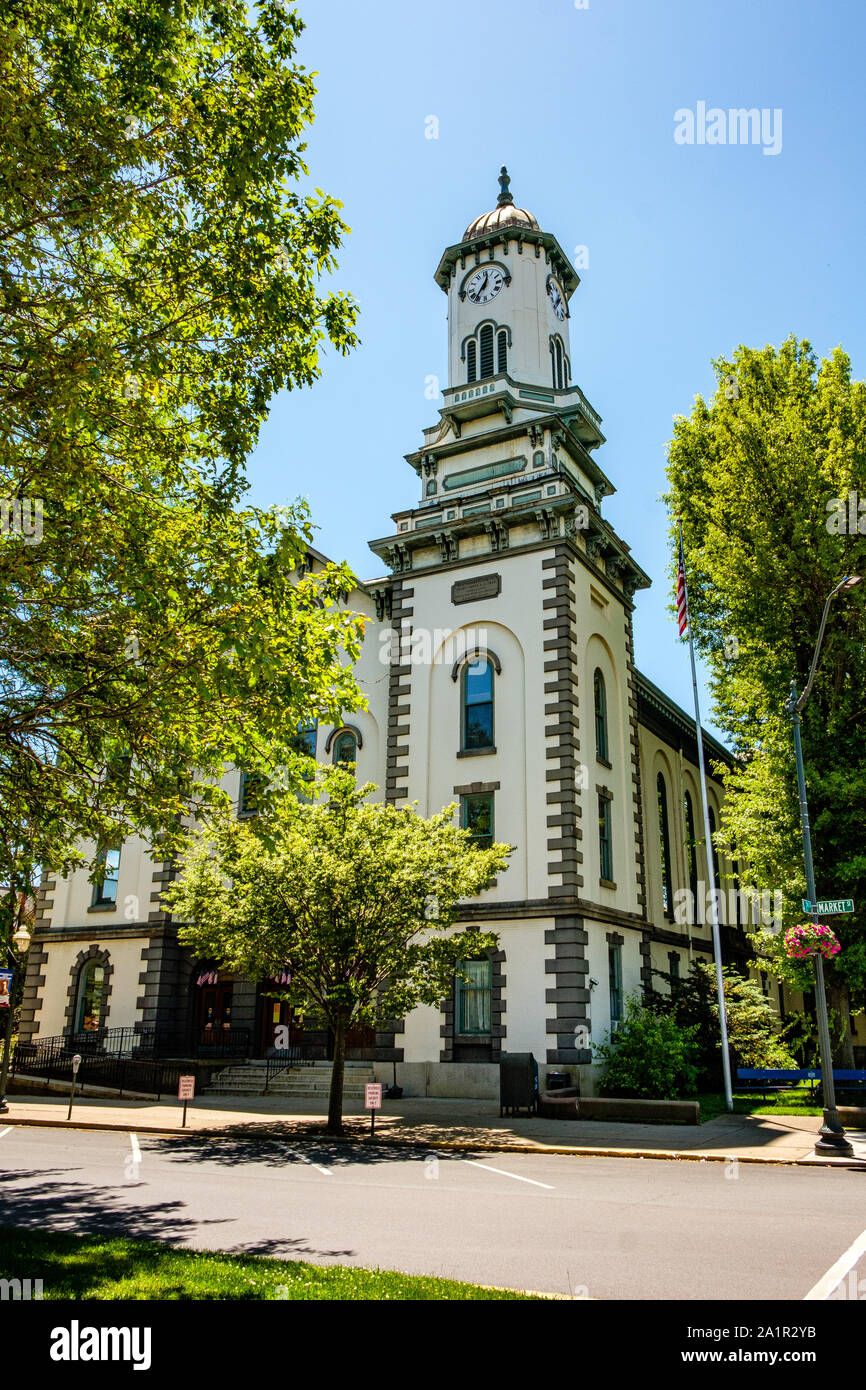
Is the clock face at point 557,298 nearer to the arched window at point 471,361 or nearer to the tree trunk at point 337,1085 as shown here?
the arched window at point 471,361

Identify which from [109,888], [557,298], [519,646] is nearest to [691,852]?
[519,646]

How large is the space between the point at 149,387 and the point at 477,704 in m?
18.6

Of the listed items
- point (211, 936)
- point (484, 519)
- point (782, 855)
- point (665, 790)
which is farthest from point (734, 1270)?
point (665, 790)

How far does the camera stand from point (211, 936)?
19469 mm

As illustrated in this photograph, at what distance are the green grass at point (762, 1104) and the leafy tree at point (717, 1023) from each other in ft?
2.81

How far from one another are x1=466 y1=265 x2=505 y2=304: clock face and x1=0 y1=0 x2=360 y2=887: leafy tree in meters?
24.2

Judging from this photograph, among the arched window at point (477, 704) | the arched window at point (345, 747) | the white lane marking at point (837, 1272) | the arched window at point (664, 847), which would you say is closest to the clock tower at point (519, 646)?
the arched window at point (477, 704)

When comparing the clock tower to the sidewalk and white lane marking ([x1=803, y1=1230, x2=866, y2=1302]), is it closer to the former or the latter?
the sidewalk

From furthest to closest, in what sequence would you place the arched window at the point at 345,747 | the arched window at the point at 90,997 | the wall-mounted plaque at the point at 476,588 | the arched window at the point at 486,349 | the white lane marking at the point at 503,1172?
the arched window at the point at 486,349
the arched window at the point at 90,997
the arched window at the point at 345,747
the wall-mounted plaque at the point at 476,588
the white lane marking at the point at 503,1172

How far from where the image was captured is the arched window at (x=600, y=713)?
27953 millimetres

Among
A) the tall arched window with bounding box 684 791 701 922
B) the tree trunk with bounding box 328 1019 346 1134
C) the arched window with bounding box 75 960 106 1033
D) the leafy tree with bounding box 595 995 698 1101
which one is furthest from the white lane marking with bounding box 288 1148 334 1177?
the tall arched window with bounding box 684 791 701 922

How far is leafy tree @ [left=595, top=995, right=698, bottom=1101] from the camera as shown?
2211 cm
